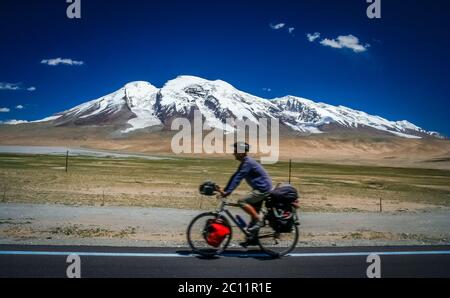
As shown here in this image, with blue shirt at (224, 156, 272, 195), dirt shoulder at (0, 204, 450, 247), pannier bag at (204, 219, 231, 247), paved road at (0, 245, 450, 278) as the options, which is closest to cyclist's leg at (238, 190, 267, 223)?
blue shirt at (224, 156, 272, 195)

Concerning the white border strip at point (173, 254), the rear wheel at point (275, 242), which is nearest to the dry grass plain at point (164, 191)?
the white border strip at point (173, 254)

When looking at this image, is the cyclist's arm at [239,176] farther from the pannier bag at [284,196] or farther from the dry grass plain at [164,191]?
the dry grass plain at [164,191]

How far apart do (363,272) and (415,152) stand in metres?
156

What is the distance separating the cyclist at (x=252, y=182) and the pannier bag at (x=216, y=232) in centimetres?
46

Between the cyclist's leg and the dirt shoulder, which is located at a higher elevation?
the cyclist's leg

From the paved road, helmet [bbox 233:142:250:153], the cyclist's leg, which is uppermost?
helmet [bbox 233:142:250:153]

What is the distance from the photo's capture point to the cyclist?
770cm

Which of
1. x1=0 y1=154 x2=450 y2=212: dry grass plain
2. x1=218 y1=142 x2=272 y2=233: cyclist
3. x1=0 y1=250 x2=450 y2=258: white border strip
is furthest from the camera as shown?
x1=0 y1=154 x2=450 y2=212: dry grass plain

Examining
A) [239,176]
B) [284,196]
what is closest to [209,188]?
[239,176]

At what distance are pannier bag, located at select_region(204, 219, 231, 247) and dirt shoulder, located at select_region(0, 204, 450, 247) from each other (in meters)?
1.32

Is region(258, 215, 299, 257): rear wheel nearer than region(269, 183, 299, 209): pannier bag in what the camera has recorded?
No

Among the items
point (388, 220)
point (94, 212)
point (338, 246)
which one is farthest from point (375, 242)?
point (94, 212)

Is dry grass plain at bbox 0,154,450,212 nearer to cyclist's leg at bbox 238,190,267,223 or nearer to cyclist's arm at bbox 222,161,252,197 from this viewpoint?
cyclist's leg at bbox 238,190,267,223

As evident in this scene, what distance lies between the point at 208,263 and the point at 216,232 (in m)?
0.71
